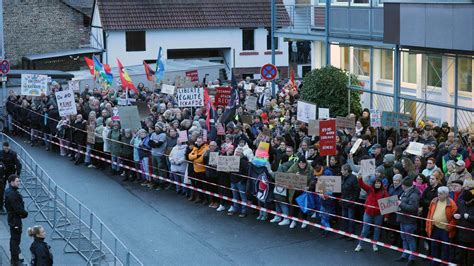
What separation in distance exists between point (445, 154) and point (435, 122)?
24.2 feet

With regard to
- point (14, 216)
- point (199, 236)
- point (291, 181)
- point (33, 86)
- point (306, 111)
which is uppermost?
point (33, 86)

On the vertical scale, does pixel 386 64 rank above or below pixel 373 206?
above

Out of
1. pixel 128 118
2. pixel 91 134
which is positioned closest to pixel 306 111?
pixel 128 118

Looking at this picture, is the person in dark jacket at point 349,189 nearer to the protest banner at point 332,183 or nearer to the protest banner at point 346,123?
the protest banner at point 332,183

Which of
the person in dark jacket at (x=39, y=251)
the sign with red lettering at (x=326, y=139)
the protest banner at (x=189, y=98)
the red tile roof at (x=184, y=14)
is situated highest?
the red tile roof at (x=184, y=14)

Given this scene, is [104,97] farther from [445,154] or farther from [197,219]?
[445,154]

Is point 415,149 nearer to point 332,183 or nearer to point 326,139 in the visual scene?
point 326,139

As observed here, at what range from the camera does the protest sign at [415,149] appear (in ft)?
60.4

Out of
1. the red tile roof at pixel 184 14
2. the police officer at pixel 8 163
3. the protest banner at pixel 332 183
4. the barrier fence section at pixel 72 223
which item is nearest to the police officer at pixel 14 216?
the barrier fence section at pixel 72 223

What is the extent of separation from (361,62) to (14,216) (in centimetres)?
1636

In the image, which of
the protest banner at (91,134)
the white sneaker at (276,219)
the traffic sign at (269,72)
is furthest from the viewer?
the traffic sign at (269,72)

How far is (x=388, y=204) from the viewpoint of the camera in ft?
52.7

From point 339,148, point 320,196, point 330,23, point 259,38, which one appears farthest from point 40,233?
point 259,38

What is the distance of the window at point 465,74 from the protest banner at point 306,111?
408 cm
